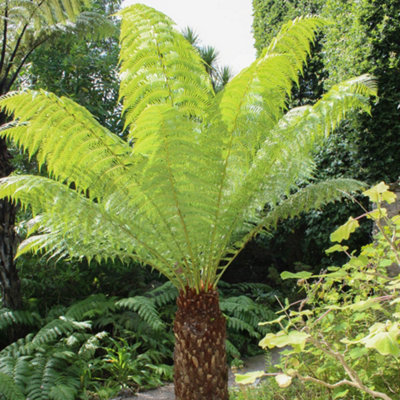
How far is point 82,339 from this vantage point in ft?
12.5

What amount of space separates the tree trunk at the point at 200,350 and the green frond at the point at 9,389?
131 cm

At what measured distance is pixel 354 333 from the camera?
98.7 inches

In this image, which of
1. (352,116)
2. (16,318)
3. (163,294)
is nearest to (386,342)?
(352,116)

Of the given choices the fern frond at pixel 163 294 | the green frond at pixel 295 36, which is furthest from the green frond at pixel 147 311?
the green frond at pixel 295 36

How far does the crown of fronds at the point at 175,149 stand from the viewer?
2.31 metres

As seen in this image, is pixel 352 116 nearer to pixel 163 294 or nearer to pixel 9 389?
pixel 163 294

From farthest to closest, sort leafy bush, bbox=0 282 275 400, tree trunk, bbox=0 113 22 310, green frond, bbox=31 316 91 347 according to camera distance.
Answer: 1. tree trunk, bbox=0 113 22 310
2. green frond, bbox=31 316 91 347
3. leafy bush, bbox=0 282 275 400

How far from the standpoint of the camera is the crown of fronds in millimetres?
2312

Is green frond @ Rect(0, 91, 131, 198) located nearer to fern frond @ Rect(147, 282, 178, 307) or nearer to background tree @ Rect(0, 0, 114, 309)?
background tree @ Rect(0, 0, 114, 309)

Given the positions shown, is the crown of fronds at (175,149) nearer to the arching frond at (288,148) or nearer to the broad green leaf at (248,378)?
the arching frond at (288,148)

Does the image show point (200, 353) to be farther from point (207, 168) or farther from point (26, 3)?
point (26, 3)

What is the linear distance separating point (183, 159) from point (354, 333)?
1564 millimetres

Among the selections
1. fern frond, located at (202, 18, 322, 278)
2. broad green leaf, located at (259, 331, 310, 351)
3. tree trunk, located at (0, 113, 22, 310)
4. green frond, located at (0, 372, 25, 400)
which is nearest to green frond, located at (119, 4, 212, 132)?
fern frond, located at (202, 18, 322, 278)

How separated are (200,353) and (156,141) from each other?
1.36 m
